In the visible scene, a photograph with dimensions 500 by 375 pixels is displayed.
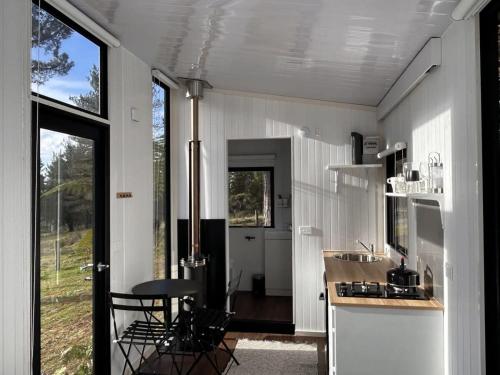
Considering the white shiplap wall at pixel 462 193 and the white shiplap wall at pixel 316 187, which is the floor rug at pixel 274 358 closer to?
the white shiplap wall at pixel 316 187

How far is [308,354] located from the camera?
11.7ft

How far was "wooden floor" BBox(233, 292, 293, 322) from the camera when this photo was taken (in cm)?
441

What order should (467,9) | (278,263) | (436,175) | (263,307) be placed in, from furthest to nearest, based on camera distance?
(278,263)
(263,307)
(436,175)
(467,9)

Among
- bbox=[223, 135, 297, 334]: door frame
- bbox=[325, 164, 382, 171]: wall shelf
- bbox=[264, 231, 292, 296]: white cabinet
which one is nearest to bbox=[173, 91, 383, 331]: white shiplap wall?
bbox=[223, 135, 297, 334]: door frame

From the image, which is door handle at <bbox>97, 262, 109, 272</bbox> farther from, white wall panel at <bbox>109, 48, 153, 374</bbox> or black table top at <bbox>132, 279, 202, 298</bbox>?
black table top at <bbox>132, 279, 202, 298</bbox>

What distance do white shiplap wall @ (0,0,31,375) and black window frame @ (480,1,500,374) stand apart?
2.25 metres

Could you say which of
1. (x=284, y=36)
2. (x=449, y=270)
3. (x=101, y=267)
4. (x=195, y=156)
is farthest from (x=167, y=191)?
(x=449, y=270)

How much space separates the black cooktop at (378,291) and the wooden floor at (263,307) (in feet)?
6.12

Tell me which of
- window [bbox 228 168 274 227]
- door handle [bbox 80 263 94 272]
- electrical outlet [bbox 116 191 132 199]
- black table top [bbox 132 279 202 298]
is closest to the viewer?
door handle [bbox 80 263 94 272]

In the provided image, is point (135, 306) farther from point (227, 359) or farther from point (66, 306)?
point (227, 359)

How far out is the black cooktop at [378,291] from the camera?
2410mm

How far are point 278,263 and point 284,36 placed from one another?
12.1 feet

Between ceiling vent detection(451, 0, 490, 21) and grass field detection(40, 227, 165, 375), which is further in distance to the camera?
grass field detection(40, 227, 165, 375)

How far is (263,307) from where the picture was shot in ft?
15.8
